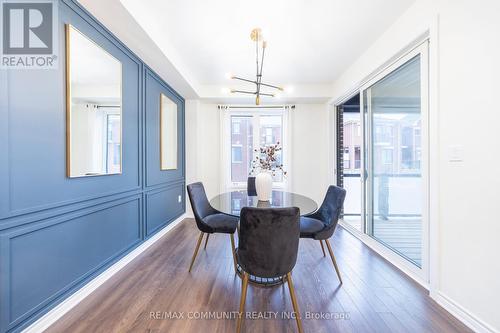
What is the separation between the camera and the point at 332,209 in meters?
2.08

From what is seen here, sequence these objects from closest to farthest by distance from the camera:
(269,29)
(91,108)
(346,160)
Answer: (91,108) → (269,29) → (346,160)

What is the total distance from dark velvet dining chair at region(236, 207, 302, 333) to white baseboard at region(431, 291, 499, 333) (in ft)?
4.05

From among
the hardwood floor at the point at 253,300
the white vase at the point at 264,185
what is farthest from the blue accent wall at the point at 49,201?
the white vase at the point at 264,185

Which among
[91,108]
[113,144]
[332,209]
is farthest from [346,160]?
[91,108]

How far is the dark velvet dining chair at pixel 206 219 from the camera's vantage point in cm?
206

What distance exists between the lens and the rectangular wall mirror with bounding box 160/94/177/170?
124 inches

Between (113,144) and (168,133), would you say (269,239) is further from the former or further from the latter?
(168,133)

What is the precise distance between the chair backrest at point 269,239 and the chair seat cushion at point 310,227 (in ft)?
1.83

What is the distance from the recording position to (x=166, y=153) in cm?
331

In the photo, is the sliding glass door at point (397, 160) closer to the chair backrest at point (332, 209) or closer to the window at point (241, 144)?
the chair backrest at point (332, 209)

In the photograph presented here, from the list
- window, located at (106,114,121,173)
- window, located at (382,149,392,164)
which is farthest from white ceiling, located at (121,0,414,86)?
window, located at (382,149,392,164)

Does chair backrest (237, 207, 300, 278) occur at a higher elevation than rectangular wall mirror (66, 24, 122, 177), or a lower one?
lower

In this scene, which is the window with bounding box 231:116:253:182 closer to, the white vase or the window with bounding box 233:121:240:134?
the window with bounding box 233:121:240:134

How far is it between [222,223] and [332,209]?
1.18 meters
